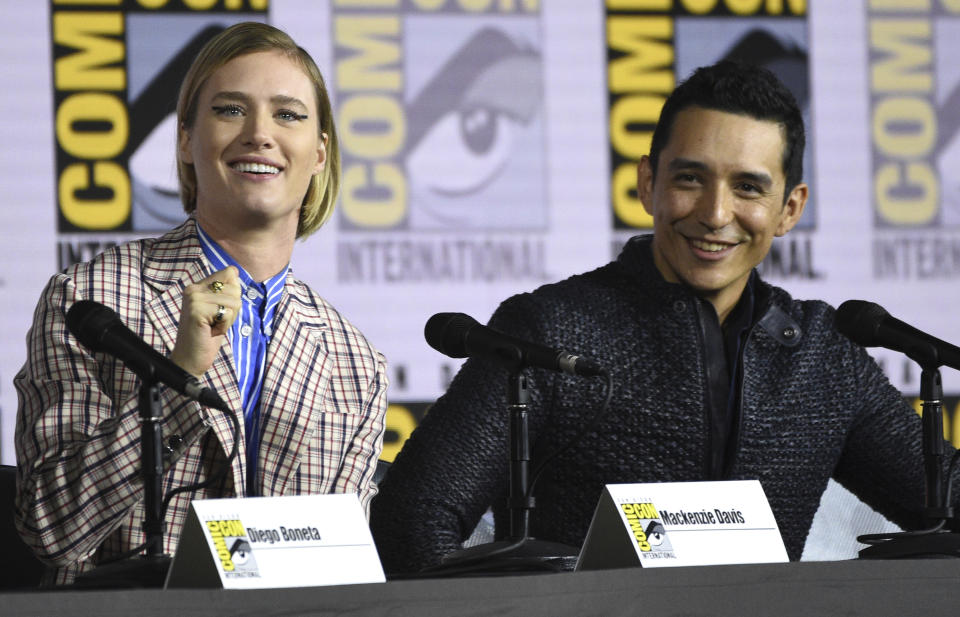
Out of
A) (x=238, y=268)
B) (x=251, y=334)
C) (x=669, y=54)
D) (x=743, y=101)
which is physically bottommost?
(x=251, y=334)

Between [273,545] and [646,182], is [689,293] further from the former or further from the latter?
[273,545]

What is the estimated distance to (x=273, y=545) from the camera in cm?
137

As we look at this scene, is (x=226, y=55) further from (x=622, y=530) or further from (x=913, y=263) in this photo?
(x=913, y=263)

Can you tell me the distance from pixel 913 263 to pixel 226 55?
2.22 m

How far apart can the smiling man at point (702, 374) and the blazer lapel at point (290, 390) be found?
0.19 m

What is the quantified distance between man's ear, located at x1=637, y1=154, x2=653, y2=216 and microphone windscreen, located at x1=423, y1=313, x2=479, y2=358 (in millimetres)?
748

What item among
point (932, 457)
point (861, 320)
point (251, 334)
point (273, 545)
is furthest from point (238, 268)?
point (932, 457)

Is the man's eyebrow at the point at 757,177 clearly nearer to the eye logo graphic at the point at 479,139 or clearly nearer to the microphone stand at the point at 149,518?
the microphone stand at the point at 149,518

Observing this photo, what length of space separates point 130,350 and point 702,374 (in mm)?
1102

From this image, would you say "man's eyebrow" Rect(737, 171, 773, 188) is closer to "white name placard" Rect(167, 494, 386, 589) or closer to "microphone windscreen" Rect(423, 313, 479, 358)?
"microphone windscreen" Rect(423, 313, 479, 358)

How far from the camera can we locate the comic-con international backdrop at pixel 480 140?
11.0 ft

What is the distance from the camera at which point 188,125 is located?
7.11 ft

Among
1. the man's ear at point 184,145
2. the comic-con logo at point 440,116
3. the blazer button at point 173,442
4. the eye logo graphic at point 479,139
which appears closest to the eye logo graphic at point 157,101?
the comic-con logo at point 440,116

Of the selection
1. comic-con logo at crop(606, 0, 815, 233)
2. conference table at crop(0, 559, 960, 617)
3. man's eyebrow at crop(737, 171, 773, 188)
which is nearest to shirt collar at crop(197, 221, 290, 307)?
man's eyebrow at crop(737, 171, 773, 188)
